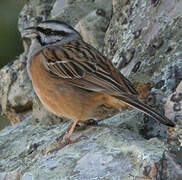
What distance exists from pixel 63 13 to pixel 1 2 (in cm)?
500

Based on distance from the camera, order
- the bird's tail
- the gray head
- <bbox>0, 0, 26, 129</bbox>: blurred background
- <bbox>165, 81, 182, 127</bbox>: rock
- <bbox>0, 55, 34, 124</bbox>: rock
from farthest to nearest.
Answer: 1. <bbox>0, 0, 26, 129</bbox>: blurred background
2. <bbox>0, 55, 34, 124</bbox>: rock
3. the gray head
4. <bbox>165, 81, 182, 127</bbox>: rock
5. the bird's tail

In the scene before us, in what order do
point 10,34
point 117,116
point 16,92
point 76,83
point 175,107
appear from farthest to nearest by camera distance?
point 10,34, point 16,92, point 117,116, point 76,83, point 175,107

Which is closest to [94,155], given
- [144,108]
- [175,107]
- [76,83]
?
[144,108]

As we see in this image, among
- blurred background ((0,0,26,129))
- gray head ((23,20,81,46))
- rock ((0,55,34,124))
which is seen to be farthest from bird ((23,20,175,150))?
blurred background ((0,0,26,129))

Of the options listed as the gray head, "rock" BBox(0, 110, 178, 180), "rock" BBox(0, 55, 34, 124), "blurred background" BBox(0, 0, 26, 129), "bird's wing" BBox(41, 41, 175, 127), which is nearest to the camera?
"rock" BBox(0, 110, 178, 180)

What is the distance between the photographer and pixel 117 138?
4.93 m

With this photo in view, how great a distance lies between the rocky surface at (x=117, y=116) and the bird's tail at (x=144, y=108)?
0.10m

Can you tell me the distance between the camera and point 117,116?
5.81m

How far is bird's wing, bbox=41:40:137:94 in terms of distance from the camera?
17.6ft

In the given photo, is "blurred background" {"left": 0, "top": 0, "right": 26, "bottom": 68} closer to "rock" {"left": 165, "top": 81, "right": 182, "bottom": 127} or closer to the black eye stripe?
the black eye stripe

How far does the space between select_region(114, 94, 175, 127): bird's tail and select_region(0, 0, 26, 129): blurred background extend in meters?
A: 6.64

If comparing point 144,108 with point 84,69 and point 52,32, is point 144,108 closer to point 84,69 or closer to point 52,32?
point 84,69

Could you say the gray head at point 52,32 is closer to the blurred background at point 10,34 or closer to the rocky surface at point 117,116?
the rocky surface at point 117,116

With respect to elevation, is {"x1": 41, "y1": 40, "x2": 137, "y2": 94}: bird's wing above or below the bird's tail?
above
